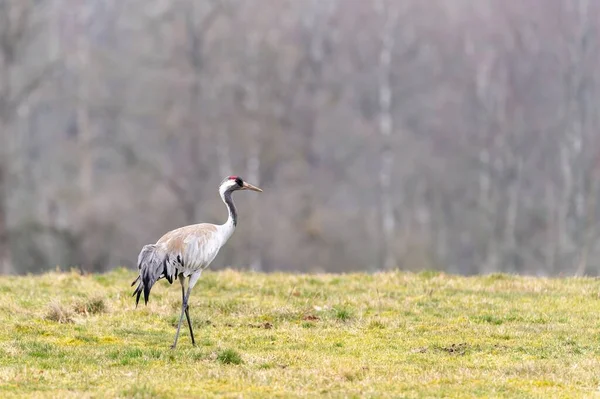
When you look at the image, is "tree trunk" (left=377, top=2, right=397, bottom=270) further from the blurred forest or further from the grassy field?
the grassy field

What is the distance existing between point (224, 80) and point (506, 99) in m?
13.8

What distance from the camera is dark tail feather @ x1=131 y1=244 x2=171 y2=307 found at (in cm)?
1457

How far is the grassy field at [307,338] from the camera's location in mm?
12156

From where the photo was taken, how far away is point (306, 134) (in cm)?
4716

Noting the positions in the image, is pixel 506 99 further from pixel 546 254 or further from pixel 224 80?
pixel 224 80

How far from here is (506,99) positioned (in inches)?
1908

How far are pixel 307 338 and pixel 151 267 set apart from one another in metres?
2.80

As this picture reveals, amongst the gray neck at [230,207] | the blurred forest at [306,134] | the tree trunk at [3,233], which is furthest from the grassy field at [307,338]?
the blurred forest at [306,134]

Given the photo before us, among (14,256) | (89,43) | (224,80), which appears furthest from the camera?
(89,43)

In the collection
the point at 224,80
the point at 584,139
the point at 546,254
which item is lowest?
the point at 546,254

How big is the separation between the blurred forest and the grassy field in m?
21.7

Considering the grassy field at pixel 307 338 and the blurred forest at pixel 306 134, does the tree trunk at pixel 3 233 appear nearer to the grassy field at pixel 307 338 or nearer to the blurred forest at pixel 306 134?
the blurred forest at pixel 306 134

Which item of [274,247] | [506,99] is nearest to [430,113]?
[506,99]

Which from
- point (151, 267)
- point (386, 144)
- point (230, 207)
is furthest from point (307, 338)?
point (386, 144)
